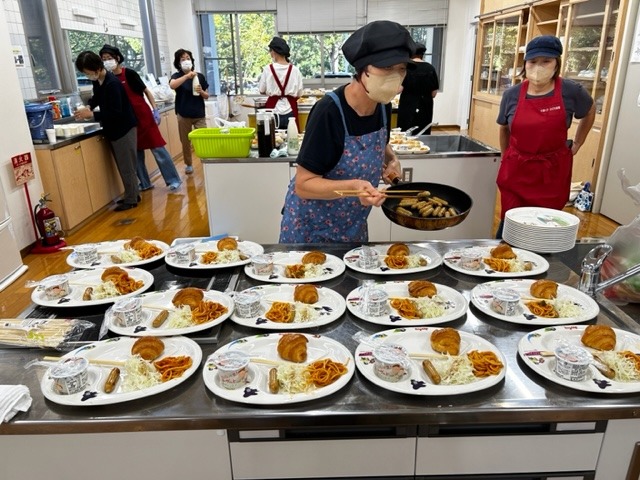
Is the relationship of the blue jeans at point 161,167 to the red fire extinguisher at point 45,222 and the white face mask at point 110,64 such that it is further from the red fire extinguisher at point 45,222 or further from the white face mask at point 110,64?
the red fire extinguisher at point 45,222

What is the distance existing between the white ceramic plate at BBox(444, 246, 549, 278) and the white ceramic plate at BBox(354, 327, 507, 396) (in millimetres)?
422

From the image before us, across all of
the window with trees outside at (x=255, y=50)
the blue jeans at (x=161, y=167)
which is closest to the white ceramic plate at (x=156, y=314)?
the blue jeans at (x=161, y=167)

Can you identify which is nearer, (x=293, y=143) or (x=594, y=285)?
(x=594, y=285)

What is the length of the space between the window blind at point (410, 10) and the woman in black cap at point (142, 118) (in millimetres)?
5598

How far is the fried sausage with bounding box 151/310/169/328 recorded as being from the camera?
4.53ft

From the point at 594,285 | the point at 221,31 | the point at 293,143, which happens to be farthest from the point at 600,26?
the point at 221,31

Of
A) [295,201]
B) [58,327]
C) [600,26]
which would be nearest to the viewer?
[58,327]

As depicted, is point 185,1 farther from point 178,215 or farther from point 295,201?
point 295,201

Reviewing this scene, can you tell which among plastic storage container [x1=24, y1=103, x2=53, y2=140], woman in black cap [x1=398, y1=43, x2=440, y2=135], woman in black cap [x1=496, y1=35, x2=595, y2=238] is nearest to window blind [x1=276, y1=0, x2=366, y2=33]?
woman in black cap [x1=398, y1=43, x2=440, y2=135]

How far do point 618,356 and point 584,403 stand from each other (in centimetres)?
19

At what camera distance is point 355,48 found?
5.28 ft

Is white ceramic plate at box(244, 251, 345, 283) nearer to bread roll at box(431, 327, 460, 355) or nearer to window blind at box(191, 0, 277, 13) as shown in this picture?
bread roll at box(431, 327, 460, 355)

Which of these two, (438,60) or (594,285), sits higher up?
(438,60)

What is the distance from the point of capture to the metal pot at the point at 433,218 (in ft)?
5.29
